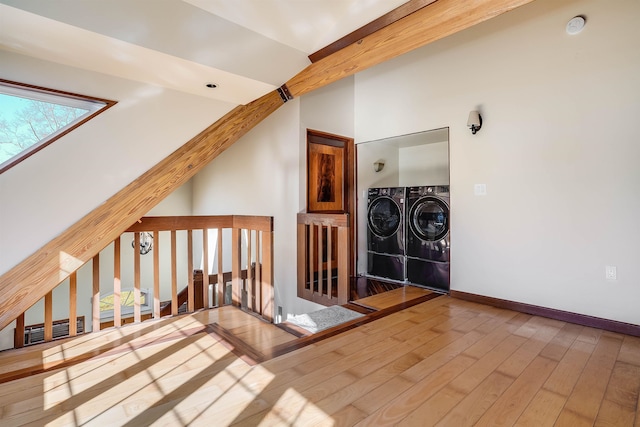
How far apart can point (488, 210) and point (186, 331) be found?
2.99 m

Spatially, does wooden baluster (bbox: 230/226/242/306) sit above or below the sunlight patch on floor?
above

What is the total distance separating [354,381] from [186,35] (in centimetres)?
252

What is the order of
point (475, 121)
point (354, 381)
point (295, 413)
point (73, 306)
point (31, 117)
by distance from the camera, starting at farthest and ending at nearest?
point (475, 121), point (73, 306), point (31, 117), point (354, 381), point (295, 413)

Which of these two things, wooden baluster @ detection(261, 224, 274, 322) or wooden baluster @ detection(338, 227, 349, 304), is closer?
wooden baluster @ detection(261, 224, 274, 322)

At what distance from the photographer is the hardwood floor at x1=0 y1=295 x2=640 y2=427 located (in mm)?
1482

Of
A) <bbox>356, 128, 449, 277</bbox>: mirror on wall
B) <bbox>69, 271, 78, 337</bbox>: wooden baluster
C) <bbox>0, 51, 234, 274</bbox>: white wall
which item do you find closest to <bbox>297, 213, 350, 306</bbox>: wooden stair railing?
<bbox>356, 128, 449, 277</bbox>: mirror on wall

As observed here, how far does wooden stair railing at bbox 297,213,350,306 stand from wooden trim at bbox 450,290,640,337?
1.24m

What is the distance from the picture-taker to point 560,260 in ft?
9.00

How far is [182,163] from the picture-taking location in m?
2.93

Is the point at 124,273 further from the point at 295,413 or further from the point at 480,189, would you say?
the point at 480,189

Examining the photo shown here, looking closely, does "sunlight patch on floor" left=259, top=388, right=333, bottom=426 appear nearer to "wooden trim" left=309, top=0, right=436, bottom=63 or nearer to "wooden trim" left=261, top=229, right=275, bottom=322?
"wooden trim" left=261, top=229, right=275, bottom=322

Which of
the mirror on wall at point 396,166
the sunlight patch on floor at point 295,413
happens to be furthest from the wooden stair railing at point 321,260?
the sunlight patch on floor at point 295,413

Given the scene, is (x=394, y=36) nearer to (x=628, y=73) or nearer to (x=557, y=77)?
(x=557, y=77)

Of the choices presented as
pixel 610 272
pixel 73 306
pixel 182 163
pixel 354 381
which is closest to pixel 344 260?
pixel 354 381
